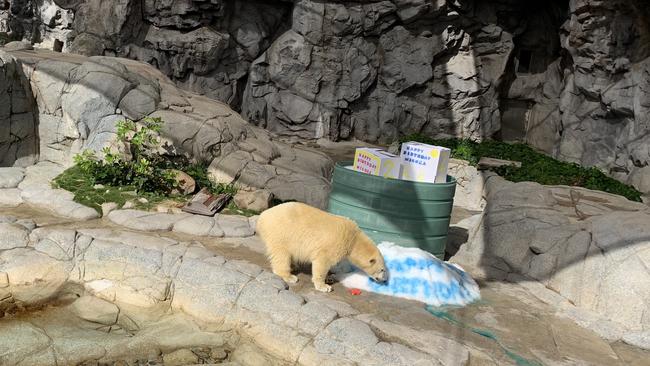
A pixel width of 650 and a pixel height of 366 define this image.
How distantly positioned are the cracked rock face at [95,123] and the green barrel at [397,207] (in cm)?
227

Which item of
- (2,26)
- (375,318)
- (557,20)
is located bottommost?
(375,318)

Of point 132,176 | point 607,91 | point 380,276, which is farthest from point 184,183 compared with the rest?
point 607,91

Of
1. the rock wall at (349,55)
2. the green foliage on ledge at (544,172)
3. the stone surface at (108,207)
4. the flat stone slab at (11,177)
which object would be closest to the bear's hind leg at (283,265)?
the stone surface at (108,207)

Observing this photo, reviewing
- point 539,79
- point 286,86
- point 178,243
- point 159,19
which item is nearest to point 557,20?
point 539,79

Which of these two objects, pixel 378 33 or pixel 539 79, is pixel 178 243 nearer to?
pixel 378 33

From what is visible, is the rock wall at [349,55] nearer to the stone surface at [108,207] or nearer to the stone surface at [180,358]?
the stone surface at [108,207]

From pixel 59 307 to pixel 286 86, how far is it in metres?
13.3

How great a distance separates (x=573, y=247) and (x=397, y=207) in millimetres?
1938

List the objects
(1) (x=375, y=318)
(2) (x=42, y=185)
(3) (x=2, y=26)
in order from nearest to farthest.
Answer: (1) (x=375, y=318) < (2) (x=42, y=185) < (3) (x=2, y=26)

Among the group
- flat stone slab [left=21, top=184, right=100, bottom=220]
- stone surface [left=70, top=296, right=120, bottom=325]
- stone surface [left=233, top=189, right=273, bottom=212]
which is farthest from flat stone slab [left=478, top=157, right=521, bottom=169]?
stone surface [left=70, top=296, right=120, bottom=325]

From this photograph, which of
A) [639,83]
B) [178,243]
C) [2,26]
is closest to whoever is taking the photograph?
[178,243]

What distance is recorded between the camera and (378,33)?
56.3 ft

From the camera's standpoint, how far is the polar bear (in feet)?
15.5

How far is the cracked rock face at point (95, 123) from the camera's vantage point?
7.89m
